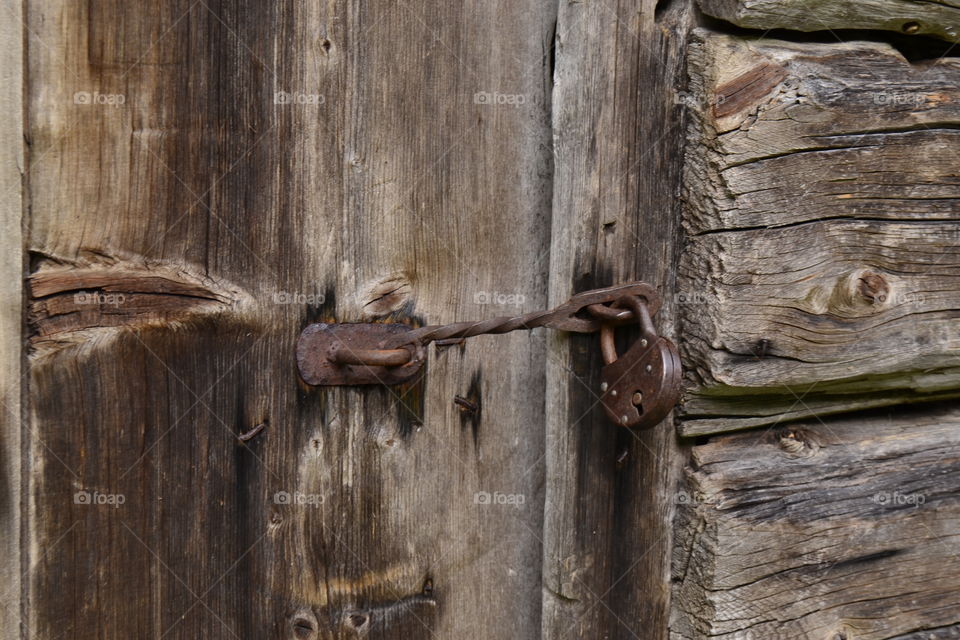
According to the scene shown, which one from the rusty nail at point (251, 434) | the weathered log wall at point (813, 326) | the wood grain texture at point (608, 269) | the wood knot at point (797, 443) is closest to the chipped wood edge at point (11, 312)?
the rusty nail at point (251, 434)

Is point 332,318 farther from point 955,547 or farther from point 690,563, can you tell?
point 955,547

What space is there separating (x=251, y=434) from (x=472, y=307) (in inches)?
12.8

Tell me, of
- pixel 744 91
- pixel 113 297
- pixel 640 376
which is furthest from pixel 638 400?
pixel 113 297

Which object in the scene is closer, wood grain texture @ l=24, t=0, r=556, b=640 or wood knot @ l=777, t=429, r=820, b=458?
wood grain texture @ l=24, t=0, r=556, b=640

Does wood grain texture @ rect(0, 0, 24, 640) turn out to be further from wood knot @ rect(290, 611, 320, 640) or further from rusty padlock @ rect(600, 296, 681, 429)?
rusty padlock @ rect(600, 296, 681, 429)

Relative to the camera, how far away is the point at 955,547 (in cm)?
105

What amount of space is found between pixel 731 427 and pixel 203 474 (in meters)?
0.67

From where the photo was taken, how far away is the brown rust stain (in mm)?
883

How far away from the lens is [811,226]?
36.4 inches

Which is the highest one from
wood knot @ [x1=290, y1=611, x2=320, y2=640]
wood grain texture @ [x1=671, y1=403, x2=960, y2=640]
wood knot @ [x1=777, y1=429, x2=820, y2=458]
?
wood knot @ [x1=777, y1=429, x2=820, y2=458]

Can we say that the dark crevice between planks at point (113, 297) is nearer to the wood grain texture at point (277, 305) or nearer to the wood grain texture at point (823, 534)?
the wood grain texture at point (277, 305)

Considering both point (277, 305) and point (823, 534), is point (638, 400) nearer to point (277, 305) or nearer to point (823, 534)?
point (823, 534)

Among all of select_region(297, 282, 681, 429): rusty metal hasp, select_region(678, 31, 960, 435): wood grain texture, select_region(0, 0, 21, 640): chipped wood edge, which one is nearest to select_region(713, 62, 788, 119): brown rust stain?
select_region(678, 31, 960, 435): wood grain texture

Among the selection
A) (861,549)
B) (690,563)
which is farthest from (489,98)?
(861,549)
